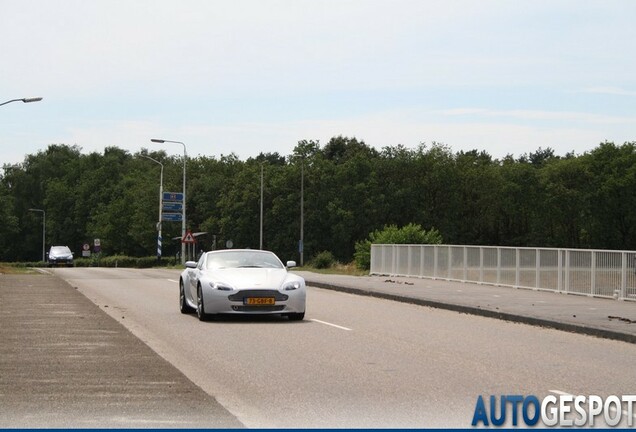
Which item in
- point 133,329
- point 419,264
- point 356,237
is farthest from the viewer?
point 356,237

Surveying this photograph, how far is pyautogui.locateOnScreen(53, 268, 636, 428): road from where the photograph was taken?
912 cm

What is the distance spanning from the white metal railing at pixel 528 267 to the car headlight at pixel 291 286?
393 inches

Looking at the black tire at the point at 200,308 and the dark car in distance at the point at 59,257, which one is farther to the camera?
the dark car in distance at the point at 59,257

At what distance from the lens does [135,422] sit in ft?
27.2

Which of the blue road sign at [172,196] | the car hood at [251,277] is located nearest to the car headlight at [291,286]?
the car hood at [251,277]

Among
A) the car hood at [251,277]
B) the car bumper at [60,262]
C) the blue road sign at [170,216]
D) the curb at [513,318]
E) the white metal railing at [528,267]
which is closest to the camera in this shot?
the curb at [513,318]

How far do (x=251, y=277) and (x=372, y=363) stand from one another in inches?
263

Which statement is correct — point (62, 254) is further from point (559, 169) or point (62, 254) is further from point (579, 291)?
point (579, 291)

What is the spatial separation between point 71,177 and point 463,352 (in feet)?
426

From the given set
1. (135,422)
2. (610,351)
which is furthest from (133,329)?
(135,422)

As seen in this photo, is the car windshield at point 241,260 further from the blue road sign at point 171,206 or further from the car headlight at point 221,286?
the blue road sign at point 171,206

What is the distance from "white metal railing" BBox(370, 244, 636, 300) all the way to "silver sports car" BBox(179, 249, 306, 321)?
10.0 metres

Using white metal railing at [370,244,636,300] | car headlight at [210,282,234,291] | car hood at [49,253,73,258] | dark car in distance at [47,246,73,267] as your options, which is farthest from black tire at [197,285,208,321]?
car hood at [49,253,73,258]

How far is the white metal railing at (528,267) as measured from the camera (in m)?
25.9
